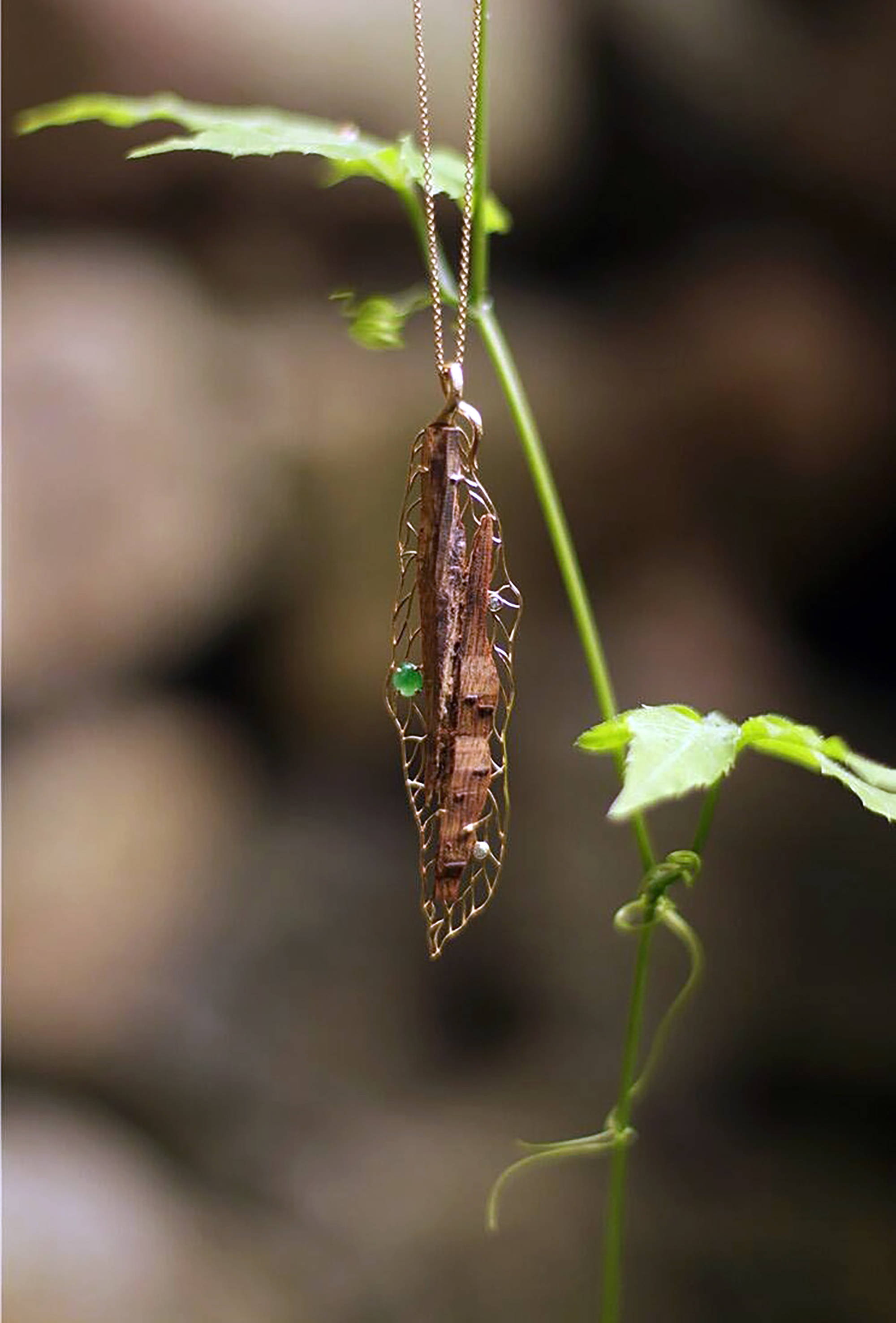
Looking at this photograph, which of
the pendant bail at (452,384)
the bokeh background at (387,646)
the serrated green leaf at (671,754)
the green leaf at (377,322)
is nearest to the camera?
the serrated green leaf at (671,754)

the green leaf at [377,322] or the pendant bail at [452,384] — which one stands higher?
the green leaf at [377,322]

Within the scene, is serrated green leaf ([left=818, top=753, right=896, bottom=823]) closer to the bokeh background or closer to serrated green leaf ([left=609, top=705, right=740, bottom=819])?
serrated green leaf ([left=609, top=705, right=740, bottom=819])

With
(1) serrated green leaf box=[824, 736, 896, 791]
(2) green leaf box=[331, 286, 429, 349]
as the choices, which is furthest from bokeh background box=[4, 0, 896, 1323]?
(1) serrated green leaf box=[824, 736, 896, 791]

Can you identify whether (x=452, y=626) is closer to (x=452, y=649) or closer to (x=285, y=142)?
(x=452, y=649)

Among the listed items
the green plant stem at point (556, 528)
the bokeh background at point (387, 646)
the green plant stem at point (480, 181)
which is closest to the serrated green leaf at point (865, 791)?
the green plant stem at point (556, 528)

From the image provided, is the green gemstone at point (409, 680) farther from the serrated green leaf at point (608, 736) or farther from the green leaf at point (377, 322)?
the green leaf at point (377, 322)

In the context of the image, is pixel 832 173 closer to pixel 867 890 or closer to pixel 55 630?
pixel 867 890
